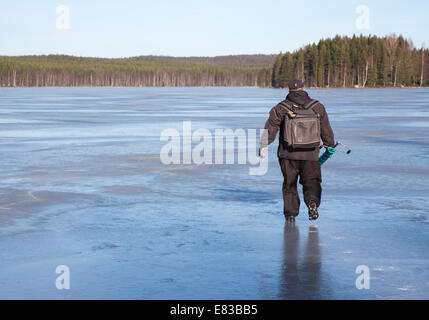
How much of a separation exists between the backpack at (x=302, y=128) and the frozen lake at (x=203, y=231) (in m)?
1.00

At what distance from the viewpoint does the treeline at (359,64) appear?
14650 centimetres

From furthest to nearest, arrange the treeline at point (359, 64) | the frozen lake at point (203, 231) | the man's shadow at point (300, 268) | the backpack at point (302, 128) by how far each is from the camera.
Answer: the treeline at point (359, 64), the backpack at point (302, 128), the frozen lake at point (203, 231), the man's shadow at point (300, 268)

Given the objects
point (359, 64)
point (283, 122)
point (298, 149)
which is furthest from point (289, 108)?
point (359, 64)

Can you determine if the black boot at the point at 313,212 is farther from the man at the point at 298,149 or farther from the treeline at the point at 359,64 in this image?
the treeline at the point at 359,64

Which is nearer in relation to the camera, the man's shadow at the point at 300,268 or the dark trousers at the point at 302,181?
the man's shadow at the point at 300,268

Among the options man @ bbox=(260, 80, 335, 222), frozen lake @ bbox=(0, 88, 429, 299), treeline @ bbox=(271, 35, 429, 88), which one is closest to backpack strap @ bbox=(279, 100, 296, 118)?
man @ bbox=(260, 80, 335, 222)

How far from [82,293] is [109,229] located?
252cm

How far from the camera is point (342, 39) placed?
165875 mm

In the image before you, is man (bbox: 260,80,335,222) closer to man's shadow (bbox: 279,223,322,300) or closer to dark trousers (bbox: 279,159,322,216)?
dark trousers (bbox: 279,159,322,216)

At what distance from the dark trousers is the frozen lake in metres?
0.31

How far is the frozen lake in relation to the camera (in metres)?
5.60

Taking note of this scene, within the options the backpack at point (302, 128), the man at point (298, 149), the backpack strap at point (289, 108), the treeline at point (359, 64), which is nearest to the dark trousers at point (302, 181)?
the man at point (298, 149)

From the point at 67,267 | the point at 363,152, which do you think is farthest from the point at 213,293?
the point at 363,152

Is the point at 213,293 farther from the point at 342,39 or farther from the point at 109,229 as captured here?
the point at 342,39
